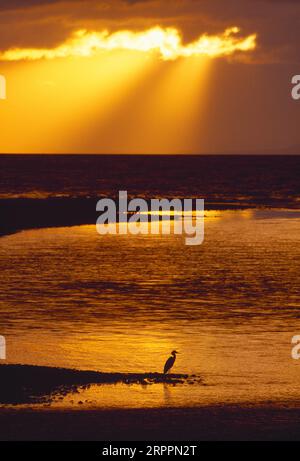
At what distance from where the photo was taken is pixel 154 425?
1708cm

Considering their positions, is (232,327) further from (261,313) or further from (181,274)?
(181,274)

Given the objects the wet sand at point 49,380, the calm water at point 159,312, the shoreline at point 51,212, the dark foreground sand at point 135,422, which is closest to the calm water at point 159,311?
the calm water at point 159,312

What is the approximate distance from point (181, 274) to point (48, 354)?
16.8 metres

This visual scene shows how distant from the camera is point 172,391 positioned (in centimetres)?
1955

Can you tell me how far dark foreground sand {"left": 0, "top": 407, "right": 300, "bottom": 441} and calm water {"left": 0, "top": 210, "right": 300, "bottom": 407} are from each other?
0.73 m

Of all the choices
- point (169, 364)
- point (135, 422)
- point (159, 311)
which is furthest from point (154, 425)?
point (159, 311)

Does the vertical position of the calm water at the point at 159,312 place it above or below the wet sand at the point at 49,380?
above

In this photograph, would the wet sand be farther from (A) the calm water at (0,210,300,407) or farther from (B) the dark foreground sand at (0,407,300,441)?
(B) the dark foreground sand at (0,407,300,441)

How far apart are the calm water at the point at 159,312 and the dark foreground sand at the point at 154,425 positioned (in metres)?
0.73

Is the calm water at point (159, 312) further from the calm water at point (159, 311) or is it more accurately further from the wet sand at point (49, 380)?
the wet sand at point (49, 380)

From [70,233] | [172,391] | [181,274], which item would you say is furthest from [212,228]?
[172,391]

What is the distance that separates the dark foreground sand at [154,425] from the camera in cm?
1648

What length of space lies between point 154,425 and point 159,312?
12.2 meters

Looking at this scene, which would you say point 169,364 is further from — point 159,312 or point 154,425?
point 159,312
